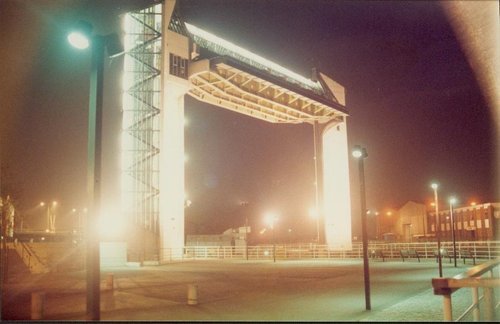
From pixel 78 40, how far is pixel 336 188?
2070 inches

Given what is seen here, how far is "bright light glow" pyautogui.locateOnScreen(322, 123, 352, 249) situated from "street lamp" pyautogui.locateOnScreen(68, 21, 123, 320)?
48.7 meters

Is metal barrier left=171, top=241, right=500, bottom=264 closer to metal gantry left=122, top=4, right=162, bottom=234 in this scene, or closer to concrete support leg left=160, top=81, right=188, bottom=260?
concrete support leg left=160, top=81, right=188, bottom=260

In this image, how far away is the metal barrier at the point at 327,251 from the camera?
1592 inches

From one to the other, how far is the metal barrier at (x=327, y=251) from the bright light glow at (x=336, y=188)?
2935 millimetres

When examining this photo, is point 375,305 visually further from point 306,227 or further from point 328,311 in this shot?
point 306,227

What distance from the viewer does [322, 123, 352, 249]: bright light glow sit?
188 ft

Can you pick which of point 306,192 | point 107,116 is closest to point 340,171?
point 107,116

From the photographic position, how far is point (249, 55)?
56281mm

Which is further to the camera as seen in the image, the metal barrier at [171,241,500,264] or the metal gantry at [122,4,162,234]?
the metal gantry at [122,4,162,234]

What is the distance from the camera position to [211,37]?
53188 millimetres

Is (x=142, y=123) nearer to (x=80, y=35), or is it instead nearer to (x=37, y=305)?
(x=37, y=305)

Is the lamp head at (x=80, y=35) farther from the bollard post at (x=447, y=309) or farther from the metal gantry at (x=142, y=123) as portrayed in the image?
the metal gantry at (x=142, y=123)

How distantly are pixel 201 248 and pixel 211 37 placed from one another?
72.3ft

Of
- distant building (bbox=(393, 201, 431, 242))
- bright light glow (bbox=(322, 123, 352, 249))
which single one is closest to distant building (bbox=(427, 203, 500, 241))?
distant building (bbox=(393, 201, 431, 242))
